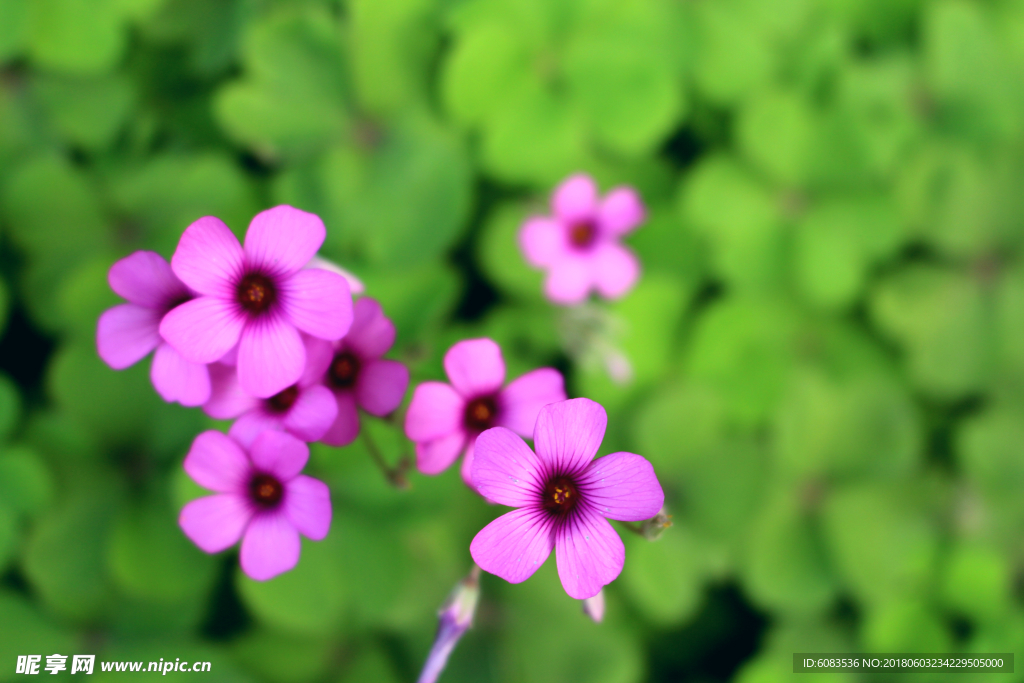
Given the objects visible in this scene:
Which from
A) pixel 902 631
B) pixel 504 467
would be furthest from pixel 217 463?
pixel 902 631

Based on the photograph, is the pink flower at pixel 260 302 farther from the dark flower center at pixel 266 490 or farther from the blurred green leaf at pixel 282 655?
the blurred green leaf at pixel 282 655

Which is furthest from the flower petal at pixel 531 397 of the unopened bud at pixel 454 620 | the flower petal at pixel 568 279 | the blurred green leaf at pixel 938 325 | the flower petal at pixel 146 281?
the blurred green leaf at pixel 938 325

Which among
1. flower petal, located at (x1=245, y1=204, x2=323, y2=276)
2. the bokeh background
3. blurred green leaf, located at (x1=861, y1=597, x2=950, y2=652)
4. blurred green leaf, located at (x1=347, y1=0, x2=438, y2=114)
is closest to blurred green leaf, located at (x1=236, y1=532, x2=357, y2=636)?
the bokeh background

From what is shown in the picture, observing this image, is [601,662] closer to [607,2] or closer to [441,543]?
[441,543]

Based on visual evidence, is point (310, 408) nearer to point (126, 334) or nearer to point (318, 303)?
point (318, 303)

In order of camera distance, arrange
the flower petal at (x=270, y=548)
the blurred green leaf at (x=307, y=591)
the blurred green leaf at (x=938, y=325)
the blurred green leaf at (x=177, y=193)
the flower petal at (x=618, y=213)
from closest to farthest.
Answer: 1. the flower petal at (x=270, y=548)
2. the blurred green leaf at (x=307, y=591)
3. the blurred green leaf at (x=177, y=193)
4. the flower petal at (x=618, y=213)
5. the blurred green leaf at (x=938, y=325)

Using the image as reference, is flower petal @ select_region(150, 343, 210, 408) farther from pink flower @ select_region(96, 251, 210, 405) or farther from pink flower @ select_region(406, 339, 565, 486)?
pink flower @ select_region(406, 339, 565, 486)
